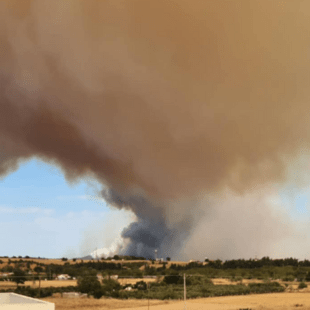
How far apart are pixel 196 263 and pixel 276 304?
5117 cm

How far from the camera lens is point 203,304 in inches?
1319

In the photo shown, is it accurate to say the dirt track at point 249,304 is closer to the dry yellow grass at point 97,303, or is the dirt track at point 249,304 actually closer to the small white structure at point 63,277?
the dry yellow grass at point 97,303

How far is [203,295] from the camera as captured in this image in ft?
134

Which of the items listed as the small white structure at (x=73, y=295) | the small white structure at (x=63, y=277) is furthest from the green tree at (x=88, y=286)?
the small white structure at (x=63, y=277)

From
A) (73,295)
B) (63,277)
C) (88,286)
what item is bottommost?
(73,295)

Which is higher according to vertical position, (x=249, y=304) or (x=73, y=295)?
(x=73, y=295)

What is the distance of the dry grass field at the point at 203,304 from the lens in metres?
31.3

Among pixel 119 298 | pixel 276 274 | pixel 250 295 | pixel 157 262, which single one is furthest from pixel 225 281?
pixel 157 262

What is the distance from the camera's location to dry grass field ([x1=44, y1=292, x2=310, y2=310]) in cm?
3134

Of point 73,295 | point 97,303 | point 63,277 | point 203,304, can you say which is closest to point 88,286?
point 73,295

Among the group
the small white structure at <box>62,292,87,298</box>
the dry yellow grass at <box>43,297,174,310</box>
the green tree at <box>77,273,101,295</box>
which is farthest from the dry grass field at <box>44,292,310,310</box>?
the green tree at <box>77,273,101,295</box>

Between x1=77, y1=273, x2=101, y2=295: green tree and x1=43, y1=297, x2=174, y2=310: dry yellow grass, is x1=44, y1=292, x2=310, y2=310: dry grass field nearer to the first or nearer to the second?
x1=43, y1=297, x2=174, y2=310: dry yellow grass

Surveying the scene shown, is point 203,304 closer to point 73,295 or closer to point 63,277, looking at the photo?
point 73,295

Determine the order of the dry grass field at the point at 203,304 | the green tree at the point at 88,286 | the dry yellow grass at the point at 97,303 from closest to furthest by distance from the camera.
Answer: the dry grass field at the point at 203,304 → the dry yellow grass at the point at 97,303 → the green tree at the point at 88,286
